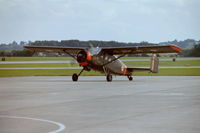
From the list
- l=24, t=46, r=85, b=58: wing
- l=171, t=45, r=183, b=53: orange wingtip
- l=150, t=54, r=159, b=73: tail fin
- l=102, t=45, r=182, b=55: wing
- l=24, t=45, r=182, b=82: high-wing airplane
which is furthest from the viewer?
l=150, t=54, r=159, b=73: tail fin

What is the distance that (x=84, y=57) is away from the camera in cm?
2942

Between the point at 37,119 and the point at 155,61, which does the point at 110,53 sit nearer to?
the point at 155,61

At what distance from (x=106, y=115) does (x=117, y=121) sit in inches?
42.5

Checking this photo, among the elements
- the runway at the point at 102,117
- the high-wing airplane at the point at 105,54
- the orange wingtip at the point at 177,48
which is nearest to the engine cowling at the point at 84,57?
the high-wing airplane at the point at 105,54

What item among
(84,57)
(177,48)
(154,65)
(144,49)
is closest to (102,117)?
(177,48)

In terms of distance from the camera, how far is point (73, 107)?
1221 cm

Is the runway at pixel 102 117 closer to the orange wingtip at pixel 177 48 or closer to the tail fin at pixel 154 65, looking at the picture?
the orange wingtip at pixel 177 48

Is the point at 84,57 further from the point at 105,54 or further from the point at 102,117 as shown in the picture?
the point at 102,117

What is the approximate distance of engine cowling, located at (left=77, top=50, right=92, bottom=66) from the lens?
29.4 metres

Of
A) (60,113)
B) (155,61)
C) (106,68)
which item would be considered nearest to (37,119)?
(60,113)

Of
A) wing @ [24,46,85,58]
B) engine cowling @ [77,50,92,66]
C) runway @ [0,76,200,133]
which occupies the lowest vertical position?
runway @ [0,76,200,133]

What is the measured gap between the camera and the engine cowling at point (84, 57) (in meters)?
29.4

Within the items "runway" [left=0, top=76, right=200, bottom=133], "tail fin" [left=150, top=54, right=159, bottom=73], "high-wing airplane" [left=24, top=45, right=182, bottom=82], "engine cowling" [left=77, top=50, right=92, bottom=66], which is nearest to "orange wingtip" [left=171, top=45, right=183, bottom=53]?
"high-wing airplane" [left=24, top=45, right=182, bottom=82]

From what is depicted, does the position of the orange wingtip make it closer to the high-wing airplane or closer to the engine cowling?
the high-wing airplane
